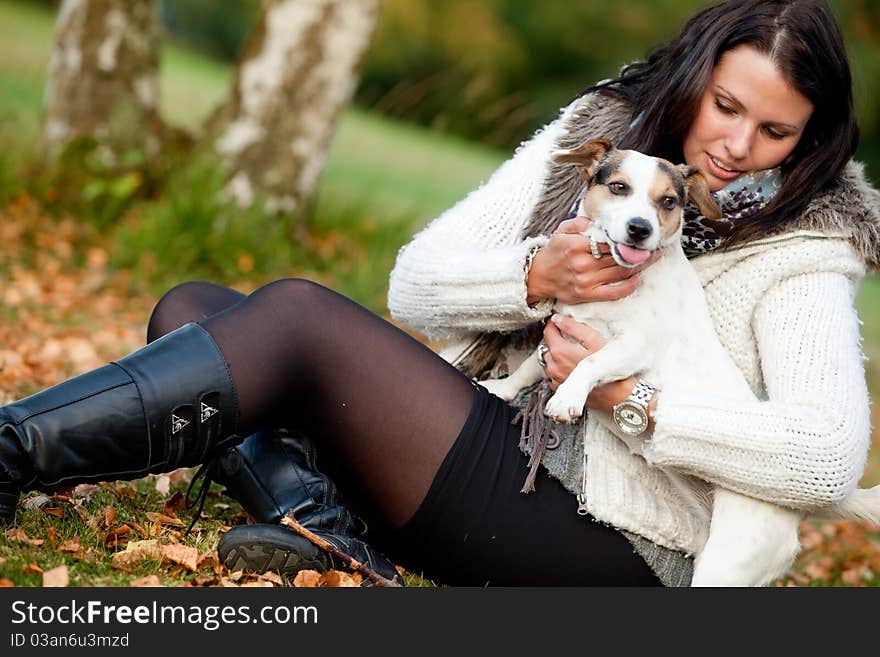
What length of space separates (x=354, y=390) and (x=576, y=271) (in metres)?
0.61

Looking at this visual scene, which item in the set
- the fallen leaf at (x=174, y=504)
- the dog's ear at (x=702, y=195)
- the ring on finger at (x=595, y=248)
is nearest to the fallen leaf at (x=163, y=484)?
the fallen leaf at (x=174, y=504)

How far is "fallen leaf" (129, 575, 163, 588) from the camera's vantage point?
2248 mm

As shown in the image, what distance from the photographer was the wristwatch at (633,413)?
2.41m

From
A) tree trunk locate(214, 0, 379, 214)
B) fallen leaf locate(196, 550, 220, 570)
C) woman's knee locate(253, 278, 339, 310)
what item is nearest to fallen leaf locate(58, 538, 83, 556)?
fallen leaf locate(196, 550, 220, 570)

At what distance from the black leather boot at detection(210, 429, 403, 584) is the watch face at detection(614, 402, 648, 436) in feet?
2.07

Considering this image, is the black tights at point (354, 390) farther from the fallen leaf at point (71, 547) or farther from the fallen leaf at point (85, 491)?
the fallen leaf at point (85, 491)

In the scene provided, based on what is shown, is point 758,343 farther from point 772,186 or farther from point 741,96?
point 741,96

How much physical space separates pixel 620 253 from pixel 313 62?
3.84 metres

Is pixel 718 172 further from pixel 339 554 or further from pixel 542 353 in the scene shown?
pixel 339 554

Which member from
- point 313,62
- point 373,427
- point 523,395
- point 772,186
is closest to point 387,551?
point 373,427

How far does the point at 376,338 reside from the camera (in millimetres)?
2445

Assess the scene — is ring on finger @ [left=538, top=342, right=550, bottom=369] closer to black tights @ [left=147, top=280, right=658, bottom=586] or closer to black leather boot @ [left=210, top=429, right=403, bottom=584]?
black tights @ [left=147, top=280, right=658, bottom=586]

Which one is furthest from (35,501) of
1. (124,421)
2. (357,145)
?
(357,145)

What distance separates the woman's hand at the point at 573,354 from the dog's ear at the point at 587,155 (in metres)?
0.39
